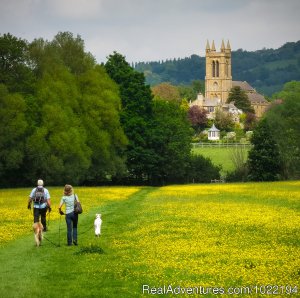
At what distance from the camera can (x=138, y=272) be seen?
19.1 meters

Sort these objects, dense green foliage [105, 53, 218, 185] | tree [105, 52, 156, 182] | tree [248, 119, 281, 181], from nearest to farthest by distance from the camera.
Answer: tree [105, 52, 156, 182] < dense green foliage [105, 53, 218, 185] < tree [248, 119, 281, 181]

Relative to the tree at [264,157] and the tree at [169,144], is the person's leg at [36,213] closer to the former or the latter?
the tree at [169,144]

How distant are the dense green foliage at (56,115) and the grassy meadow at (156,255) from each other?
30.3 metres

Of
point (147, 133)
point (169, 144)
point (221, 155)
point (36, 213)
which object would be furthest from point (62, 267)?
point (221, 155)

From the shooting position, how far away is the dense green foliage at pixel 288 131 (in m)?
89.9

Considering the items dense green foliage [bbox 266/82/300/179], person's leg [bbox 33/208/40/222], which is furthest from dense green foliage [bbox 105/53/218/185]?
person's leg [bbox 33/208/40/222]

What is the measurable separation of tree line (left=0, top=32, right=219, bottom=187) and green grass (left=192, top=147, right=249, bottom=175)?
22228 millimetres

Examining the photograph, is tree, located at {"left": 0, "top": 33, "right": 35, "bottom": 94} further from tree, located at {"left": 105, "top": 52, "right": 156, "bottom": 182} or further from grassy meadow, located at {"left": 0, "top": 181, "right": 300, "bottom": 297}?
grassy meadow, located at {"left": 0, "top": 181, "right": 300, "bottom": 297}

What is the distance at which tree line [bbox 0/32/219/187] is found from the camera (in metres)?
69.2

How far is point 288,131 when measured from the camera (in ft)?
305

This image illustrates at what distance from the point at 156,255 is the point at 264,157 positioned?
224 feet

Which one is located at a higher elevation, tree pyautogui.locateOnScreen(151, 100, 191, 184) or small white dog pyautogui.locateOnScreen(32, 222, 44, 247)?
tree pyautogui.locateOnScreen(151, 100, 191, 184)

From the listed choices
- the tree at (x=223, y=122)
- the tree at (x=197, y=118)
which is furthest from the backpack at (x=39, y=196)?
the tree at (x=223, y=122)

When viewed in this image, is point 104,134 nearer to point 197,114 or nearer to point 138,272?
point 138,272
